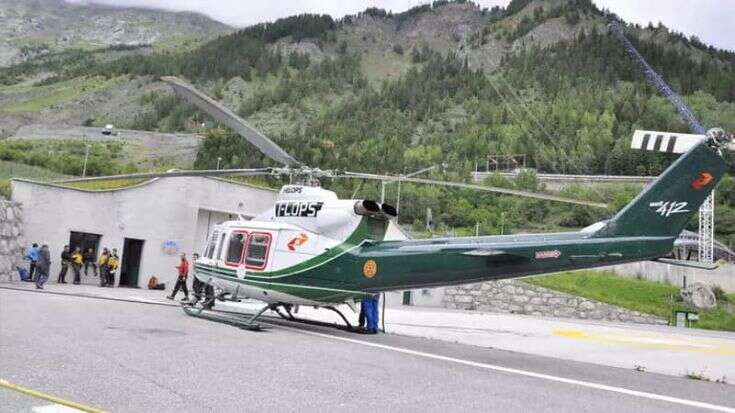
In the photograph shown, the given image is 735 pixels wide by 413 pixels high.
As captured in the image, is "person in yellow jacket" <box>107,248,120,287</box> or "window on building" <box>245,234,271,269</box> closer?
"window on building" <box>245,234,271,269</box>

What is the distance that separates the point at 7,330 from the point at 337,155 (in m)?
101

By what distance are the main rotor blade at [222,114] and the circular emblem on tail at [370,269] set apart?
259 cm

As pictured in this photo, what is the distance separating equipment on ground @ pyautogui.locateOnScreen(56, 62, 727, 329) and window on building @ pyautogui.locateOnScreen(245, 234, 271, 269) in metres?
0.02

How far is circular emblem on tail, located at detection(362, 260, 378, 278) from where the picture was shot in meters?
12.1

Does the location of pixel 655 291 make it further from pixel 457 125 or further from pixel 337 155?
pixel 457 125

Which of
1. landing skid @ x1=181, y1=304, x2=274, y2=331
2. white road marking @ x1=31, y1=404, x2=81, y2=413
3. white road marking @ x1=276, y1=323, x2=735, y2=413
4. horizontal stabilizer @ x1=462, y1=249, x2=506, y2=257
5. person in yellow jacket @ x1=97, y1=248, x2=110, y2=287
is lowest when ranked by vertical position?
person in yellow jacket @ x1=97, y1=248, x2=110, y2=287

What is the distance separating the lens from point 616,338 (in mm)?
16828

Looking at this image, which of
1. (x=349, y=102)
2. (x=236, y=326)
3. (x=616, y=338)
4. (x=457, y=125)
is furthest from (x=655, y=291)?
(x=349, y=102)

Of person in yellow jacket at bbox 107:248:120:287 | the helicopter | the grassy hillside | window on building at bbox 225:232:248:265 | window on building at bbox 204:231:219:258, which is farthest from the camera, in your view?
the grassy hillside

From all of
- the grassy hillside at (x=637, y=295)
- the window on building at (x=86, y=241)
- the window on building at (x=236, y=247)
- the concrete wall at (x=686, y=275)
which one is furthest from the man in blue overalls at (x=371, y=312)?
the concrete wall at (x=686, y=275)

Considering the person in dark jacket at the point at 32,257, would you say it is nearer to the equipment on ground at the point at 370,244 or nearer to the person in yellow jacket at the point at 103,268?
the person in yellow jacket at the point at 103,268

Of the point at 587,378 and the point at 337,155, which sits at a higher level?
the point at 337,155

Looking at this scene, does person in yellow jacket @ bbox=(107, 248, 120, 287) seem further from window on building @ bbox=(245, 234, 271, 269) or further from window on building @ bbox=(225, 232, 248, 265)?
window on building @ bbox=(245, 234, 271, 269)

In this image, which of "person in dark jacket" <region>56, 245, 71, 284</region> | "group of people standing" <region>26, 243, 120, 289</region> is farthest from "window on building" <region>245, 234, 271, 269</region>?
"person in dark jacket" <region>56, 245, 71, 284</region>
